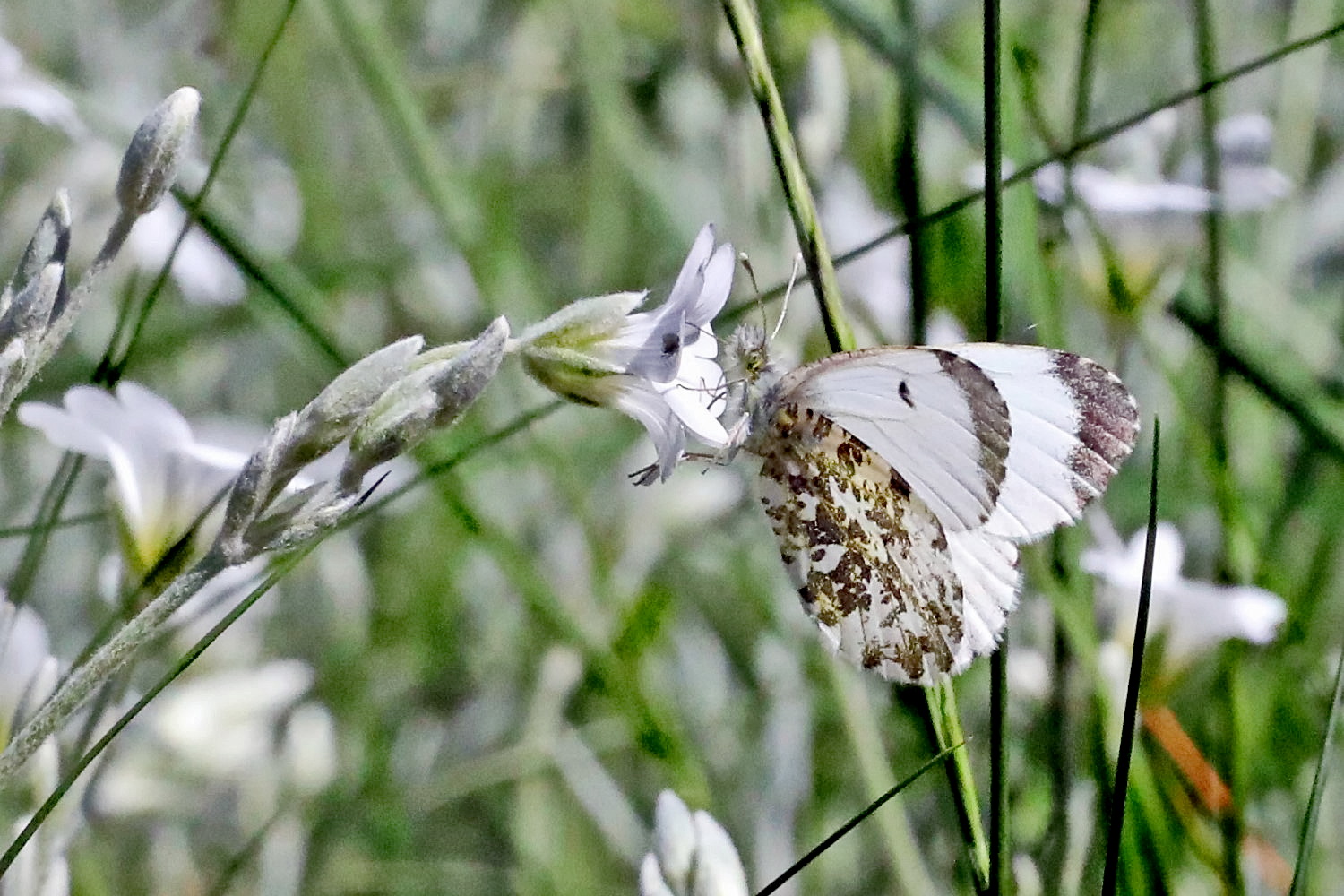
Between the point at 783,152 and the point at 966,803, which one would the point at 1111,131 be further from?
the point at 966,803

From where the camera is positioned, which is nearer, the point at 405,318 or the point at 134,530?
the point at 134,530

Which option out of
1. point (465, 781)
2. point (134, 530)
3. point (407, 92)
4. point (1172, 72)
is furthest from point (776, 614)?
point (1172, 72)

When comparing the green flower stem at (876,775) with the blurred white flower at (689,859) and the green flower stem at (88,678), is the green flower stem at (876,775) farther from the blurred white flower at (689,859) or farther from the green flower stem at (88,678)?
the green flower stem at (88,678)

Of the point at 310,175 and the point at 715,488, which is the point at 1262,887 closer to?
the point at 715,488

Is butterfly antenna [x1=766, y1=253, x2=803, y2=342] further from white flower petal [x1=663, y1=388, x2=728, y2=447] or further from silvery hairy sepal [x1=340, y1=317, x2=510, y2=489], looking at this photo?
silvery hairy sepal [x1=340, y1=317, x2=510, y2=489]

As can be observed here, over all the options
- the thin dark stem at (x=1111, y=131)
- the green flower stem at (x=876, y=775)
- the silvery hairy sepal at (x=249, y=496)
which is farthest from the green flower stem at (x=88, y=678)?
the green flower stem at (x=876, y=775)

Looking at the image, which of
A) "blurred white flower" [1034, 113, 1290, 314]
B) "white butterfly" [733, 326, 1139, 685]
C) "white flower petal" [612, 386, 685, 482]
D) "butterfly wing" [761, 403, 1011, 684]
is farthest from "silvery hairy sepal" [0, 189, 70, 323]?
"blurred white flower" [1034, 113, 1290, 314]
